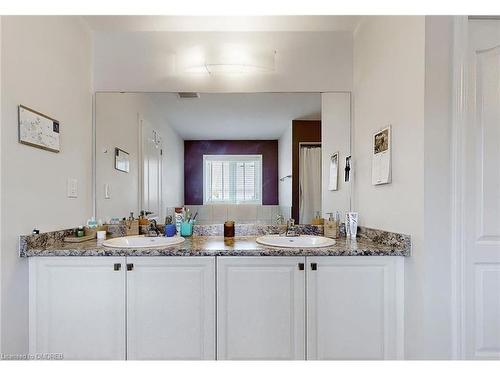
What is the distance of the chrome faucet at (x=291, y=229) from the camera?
211 cm

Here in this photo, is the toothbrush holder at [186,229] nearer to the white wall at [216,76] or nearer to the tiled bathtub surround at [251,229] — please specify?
the tiled bathtub surround at [251,229]

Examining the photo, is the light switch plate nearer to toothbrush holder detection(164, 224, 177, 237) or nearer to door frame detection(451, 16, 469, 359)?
toothbrush holder detection(164, 224, 177, 237)

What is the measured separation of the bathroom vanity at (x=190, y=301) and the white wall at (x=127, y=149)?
2.18 ft

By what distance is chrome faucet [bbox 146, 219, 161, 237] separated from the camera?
209 centimetres

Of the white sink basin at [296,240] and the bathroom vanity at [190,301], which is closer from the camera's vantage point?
the bathroom vanity at [190,301]

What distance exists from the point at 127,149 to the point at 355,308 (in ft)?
6.17

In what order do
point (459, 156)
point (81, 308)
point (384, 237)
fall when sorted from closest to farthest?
point (459, 156)
point (81, 308)
point (384, 237)

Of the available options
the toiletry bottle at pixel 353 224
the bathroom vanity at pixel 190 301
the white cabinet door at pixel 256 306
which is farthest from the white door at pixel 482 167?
the white cabinet door at pixel 256 306

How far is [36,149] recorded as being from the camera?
5.38 feet

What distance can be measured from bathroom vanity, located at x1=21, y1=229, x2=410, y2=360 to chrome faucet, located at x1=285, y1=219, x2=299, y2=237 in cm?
48

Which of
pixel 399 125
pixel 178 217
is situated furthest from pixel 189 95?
pixel 399 125

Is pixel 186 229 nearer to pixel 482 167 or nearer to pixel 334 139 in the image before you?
pixel 334 139

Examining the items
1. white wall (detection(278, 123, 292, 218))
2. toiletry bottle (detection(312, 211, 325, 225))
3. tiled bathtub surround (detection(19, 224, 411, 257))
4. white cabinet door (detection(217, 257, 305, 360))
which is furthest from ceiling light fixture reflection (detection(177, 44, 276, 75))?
white cabinet door (detection(217, 257, 305, 360))
